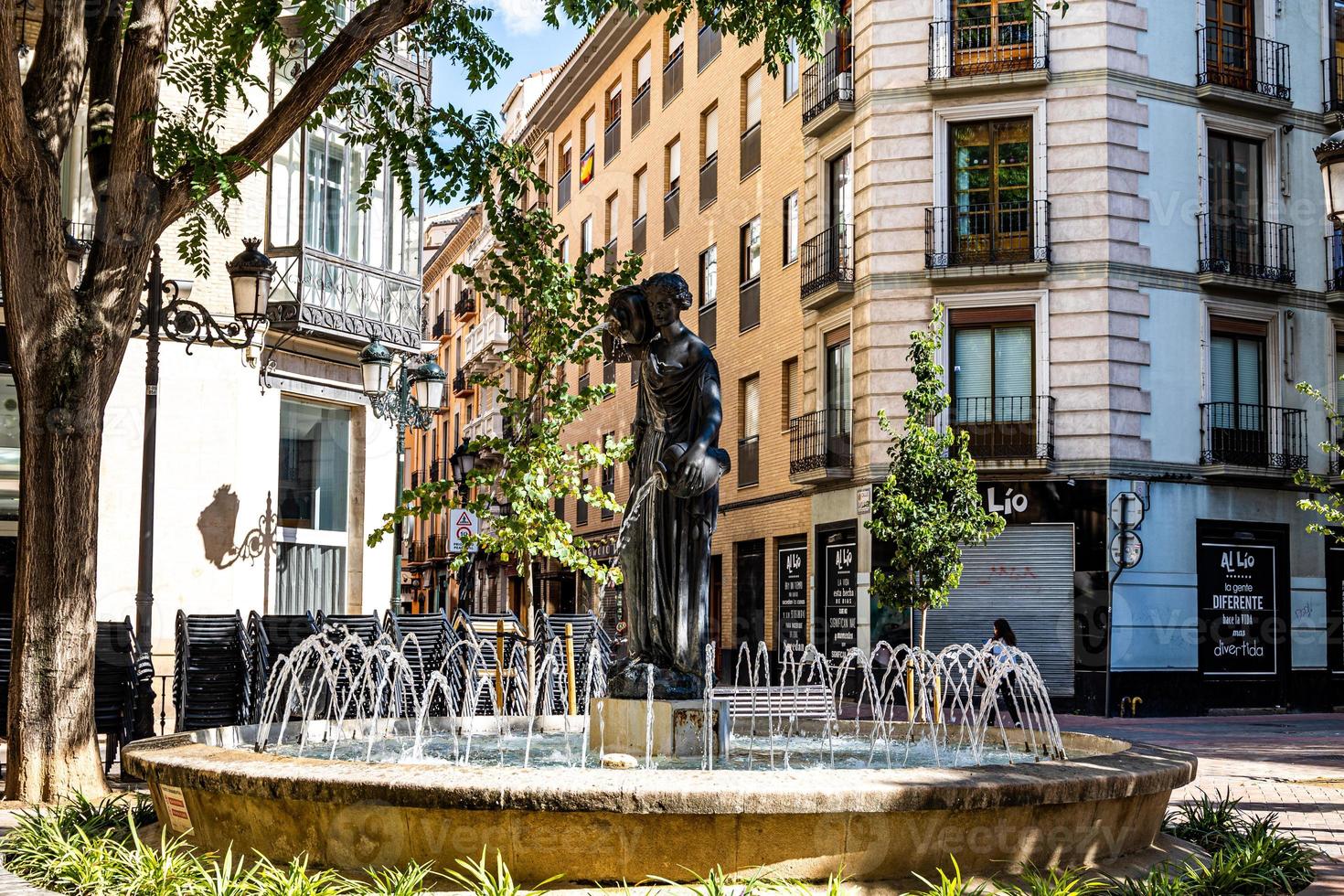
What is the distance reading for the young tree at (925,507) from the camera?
22203 mm

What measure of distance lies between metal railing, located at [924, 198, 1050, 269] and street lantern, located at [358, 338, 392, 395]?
10586 mm

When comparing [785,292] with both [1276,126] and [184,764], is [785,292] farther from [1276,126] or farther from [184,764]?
[184,764]

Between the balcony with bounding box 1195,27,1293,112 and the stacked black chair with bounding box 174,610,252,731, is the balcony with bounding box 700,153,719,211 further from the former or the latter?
the stacked black chair with bounding box 174,610,252,731

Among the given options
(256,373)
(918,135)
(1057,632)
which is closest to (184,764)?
(256,373)

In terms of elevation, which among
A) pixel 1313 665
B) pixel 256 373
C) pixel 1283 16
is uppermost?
pixel 1283 16

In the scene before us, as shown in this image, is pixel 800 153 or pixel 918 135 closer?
pixel 918 135

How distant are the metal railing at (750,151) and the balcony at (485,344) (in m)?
17.6

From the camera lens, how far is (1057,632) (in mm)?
24969

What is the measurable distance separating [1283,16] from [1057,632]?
11.8 meters

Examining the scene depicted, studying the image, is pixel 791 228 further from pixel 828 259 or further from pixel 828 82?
pixel 828 82

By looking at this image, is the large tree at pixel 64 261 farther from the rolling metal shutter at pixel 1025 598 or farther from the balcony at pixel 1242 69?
the balcony at pixel 1242 69

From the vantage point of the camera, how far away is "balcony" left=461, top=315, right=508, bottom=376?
51750mm

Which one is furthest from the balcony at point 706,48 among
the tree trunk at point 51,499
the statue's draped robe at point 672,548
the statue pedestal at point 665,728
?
the statue pedestal at point 665,728

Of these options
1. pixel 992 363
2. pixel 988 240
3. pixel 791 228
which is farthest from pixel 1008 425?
pixel 791 228
